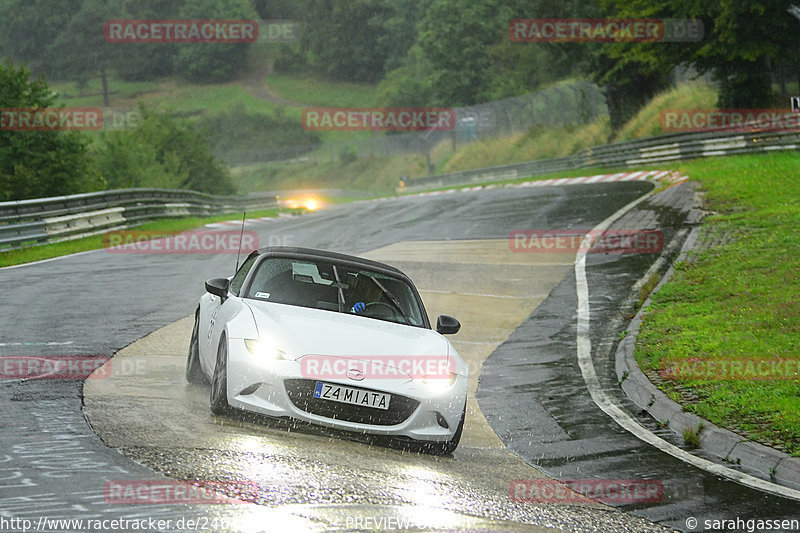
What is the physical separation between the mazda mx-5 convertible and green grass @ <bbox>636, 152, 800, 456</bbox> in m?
2.76

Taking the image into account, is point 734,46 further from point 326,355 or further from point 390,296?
point 326,355

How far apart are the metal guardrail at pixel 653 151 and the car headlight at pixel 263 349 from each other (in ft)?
96.2

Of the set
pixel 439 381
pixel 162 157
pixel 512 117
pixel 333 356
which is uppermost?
pixel 512 117

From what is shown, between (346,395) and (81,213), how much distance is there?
72.5 ft

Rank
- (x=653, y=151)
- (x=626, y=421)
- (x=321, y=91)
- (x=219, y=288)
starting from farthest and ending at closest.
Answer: (x=321, y=91), (x=653, y=151), (x=626, y=421), (x=219, y=288)

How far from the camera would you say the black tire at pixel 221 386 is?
786 cm

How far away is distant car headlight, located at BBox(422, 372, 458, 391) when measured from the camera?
8055mm

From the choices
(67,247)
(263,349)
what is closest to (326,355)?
(263,349)

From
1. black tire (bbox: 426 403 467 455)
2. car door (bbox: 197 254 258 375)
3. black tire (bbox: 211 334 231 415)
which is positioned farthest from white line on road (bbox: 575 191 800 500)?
car door (bbox: 197 254 258 375)

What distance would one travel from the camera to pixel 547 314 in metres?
16.2

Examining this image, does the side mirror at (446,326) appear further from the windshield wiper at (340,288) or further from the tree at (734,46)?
the tree at (734,46)

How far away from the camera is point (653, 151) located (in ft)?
143

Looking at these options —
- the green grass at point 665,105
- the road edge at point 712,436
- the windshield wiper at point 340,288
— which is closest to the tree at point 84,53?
the green grass at point 665,105

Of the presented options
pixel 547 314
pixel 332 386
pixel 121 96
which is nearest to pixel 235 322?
pixel 332 386
